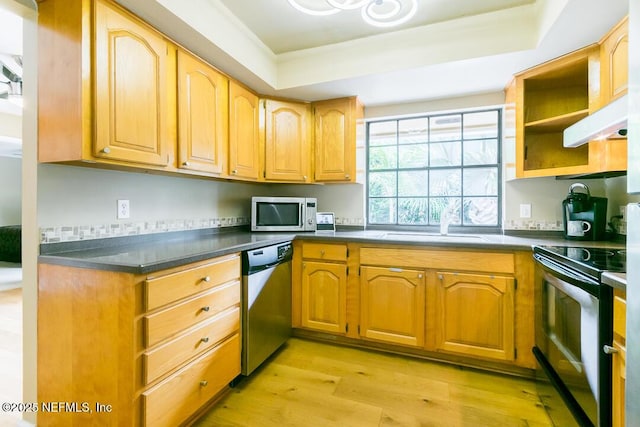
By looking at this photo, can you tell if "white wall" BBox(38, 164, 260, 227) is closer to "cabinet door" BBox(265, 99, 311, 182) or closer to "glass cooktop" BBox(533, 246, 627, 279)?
"cabinet door" BBox(265, 99, 311, 182)

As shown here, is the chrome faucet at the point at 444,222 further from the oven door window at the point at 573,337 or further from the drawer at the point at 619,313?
the drawer at the point at 619,313

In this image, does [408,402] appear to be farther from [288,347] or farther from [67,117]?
[67,117]

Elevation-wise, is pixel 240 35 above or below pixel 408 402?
above

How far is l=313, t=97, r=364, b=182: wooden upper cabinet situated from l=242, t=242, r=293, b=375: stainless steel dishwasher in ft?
2.64

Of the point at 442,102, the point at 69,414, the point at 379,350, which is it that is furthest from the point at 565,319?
the point at 69,414

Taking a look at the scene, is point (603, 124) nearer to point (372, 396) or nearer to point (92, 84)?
point (372, 396)

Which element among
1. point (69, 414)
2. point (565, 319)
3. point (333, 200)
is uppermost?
point (333, 200)

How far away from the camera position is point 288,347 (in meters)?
2.34

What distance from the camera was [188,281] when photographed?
4.66 feet

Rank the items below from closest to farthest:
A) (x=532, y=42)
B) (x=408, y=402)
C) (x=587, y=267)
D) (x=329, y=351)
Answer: (x=587, y=267), (x=408, y=402), (x=532, y=42), (x=329, y=351)

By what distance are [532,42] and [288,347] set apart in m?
2.67

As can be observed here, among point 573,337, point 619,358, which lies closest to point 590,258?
point 573,337

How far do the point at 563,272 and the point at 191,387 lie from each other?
1872mm

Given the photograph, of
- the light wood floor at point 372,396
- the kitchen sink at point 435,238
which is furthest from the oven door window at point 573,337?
the kitchen sink at point 435,238
